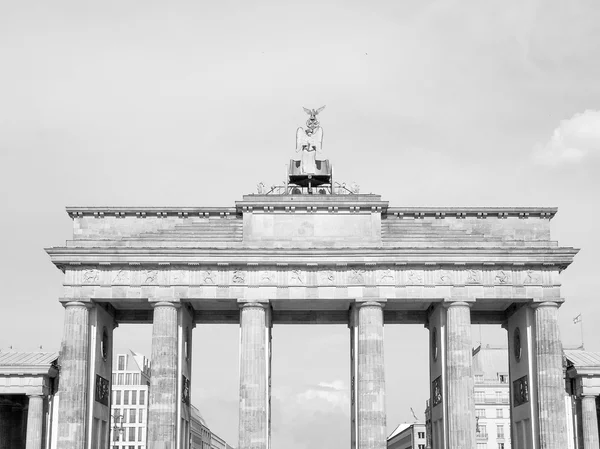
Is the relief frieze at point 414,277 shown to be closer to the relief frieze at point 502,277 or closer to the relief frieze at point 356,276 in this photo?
the relief frieze at point 356,276

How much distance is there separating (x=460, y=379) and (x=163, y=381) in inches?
634

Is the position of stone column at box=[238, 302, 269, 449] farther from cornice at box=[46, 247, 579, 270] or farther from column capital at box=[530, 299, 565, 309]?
column capital at box=[530, 299, 565, 309]

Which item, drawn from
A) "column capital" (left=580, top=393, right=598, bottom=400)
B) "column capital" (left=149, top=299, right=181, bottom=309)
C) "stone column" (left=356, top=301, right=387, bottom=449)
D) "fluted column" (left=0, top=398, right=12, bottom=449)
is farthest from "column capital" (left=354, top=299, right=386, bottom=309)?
"fluted column" (left=0, top=398, right=12, bottom=449)

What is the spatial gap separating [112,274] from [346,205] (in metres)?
13.8

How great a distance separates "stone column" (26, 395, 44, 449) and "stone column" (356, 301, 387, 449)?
17.9 meters

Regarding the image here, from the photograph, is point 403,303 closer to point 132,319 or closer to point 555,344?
point 555,344

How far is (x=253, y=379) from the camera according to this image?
50250mm

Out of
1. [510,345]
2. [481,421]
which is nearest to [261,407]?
[510,345]

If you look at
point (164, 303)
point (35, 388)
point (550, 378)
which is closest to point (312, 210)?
Answer: point (164, 303)

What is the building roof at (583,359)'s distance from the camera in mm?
53344

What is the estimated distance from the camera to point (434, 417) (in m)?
54.8

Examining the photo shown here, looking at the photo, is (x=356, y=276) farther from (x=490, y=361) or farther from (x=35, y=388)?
(x=490, y=361)

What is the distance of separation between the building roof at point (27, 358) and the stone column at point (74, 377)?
2.99 m

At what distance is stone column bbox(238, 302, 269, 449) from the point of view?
49438 mm
